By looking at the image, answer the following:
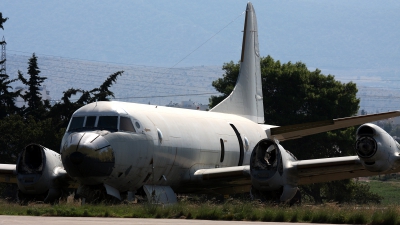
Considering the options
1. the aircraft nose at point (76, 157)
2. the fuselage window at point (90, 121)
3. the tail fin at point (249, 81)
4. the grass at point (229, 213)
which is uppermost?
the tail fin at point (249, 81)

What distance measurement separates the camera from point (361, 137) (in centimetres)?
2047

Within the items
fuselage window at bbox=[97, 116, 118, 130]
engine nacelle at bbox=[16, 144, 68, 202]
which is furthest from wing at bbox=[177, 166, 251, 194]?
engine nacelle at bbox=[16, 144, 68, 202]

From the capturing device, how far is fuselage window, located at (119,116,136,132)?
22.0 metres

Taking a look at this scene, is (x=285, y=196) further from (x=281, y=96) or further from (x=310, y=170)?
(x=281, y=96)

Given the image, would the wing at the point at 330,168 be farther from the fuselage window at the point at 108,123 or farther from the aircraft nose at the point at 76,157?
the aircraft nose at the point at 76,157

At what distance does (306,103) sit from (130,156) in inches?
1454

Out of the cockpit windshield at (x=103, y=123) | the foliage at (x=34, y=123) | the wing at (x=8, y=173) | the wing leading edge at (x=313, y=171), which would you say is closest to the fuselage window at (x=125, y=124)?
A: the cockpit windshield at (x=103, y=123)

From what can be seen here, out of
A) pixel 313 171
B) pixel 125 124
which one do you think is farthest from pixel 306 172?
pixel 125 124

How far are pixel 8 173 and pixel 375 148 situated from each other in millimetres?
11452

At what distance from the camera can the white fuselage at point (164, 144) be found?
71.4 ft

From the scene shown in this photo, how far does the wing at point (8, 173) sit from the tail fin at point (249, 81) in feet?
31.0

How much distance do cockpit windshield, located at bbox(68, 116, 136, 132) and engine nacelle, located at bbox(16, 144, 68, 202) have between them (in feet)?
6.62

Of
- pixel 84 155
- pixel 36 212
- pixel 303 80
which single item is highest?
pixel 303 80

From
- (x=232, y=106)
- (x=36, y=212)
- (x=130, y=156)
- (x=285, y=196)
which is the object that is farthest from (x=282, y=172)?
(x=232, y=106)
